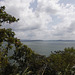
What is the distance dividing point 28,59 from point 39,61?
154 centimetres

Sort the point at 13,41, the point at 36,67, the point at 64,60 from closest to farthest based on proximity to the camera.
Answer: the point at 13,41, the point at 36,67, the point at 64,60

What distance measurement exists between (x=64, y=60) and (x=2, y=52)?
9.01 meters

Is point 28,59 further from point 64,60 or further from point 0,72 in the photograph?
point 64,60

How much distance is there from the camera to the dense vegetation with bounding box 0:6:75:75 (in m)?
8.20

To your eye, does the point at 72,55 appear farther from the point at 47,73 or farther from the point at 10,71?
the point at 10,71

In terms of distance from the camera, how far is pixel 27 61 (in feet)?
38.7

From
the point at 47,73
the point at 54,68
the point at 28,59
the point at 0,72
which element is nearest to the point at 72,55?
the point at 54,68

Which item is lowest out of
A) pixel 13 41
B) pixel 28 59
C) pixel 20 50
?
pixel 28 59

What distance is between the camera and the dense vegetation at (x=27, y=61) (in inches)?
323

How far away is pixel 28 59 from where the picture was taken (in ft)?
38.0

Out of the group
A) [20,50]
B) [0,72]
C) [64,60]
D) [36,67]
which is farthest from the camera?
[64,60]

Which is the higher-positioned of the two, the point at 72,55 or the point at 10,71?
the point at 72,55

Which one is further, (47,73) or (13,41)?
(47,73)

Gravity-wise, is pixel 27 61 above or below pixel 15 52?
A: below
